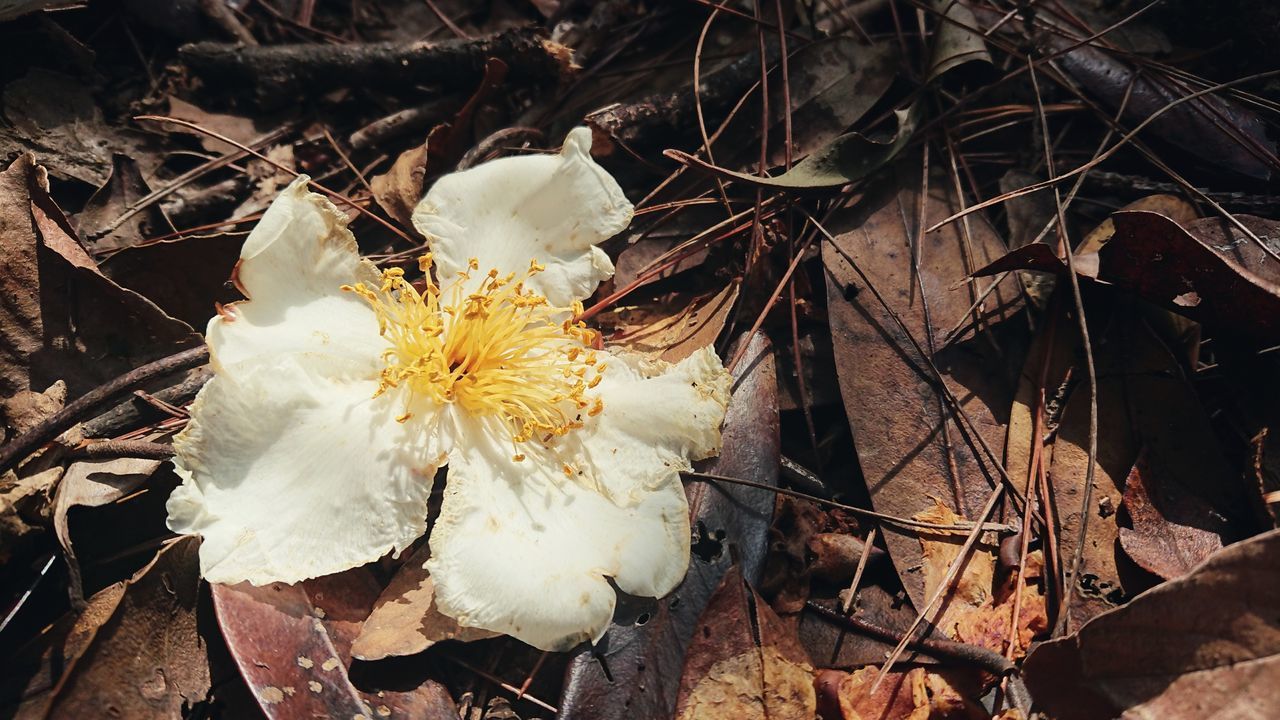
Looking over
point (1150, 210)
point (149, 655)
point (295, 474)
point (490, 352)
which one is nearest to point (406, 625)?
point (295, 474)

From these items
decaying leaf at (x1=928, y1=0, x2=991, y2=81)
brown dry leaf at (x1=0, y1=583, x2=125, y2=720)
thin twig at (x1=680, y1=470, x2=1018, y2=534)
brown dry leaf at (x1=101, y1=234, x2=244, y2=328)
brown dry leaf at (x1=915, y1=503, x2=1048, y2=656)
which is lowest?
brown dry leaf at (x1=0, y1=583, x2=125, y2=720)

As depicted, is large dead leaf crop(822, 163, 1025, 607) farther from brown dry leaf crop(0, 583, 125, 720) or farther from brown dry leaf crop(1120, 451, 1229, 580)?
brown dry leaf crop(0, 583, 125, 720)

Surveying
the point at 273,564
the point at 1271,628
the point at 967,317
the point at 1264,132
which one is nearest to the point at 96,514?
the point at 273,564

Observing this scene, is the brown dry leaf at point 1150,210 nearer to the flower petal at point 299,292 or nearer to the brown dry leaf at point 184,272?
the flower petal at point 299,292

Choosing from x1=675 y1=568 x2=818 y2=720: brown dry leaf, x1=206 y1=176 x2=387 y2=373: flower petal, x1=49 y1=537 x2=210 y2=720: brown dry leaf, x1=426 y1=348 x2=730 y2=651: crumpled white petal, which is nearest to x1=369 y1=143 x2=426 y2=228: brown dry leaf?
x1=206 y1=176 x2=387 y2=373: flower petal

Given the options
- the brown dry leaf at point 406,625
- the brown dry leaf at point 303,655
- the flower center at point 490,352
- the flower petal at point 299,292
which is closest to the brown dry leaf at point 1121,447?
the flower center at point 490,352
